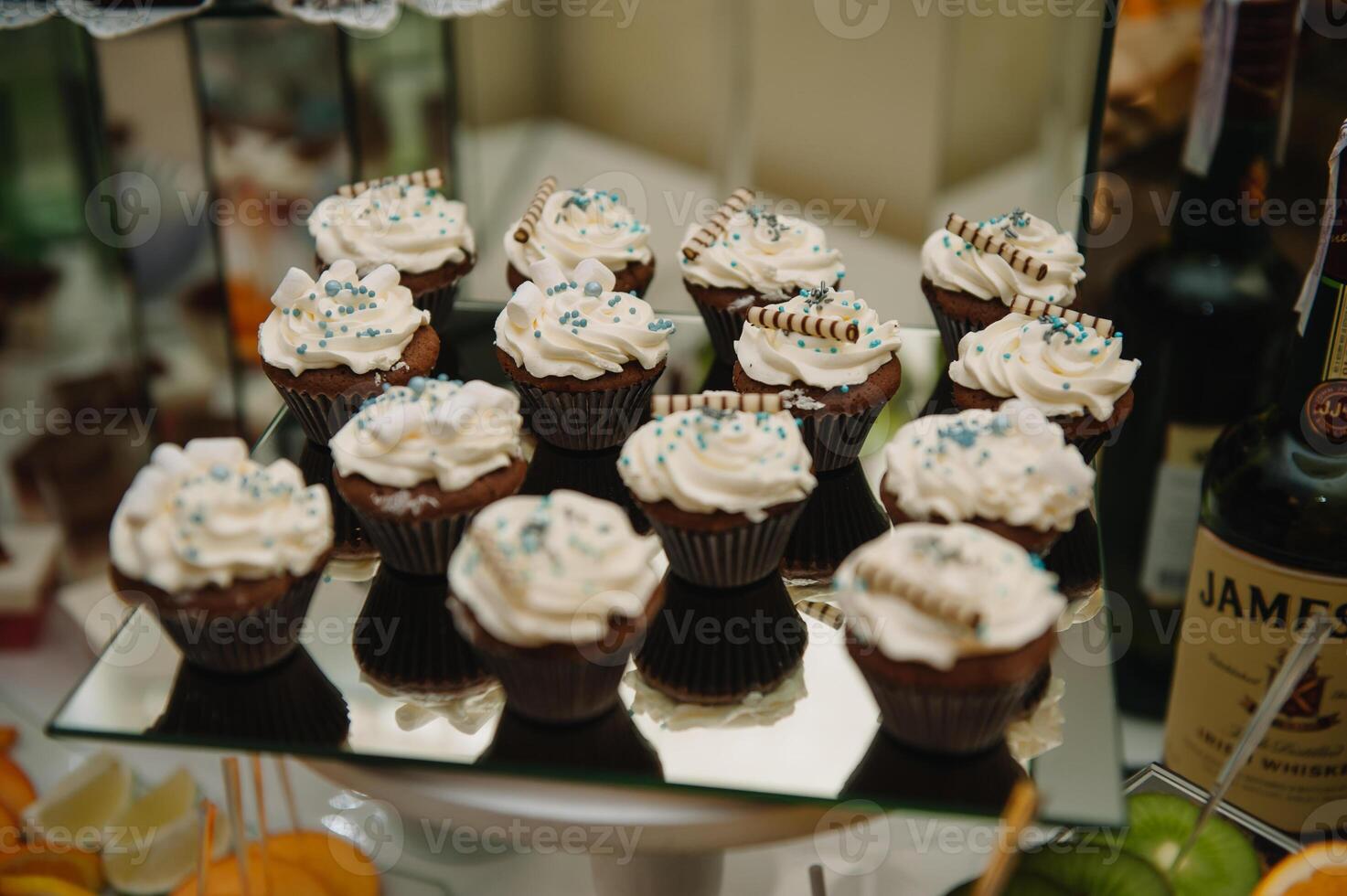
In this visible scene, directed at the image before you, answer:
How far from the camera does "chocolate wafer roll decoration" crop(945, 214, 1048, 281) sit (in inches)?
82.9

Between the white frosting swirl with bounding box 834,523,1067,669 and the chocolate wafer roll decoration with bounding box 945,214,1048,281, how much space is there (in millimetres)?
773

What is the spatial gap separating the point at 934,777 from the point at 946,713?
80mm

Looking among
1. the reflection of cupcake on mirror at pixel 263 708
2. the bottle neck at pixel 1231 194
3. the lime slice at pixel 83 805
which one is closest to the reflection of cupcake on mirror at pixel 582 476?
the reflection of cupcake on mirror at pixel 263 708

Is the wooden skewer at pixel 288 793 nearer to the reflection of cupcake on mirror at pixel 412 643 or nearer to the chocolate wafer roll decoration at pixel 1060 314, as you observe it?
the reflection of cupcake on mirror at pixel 412 643

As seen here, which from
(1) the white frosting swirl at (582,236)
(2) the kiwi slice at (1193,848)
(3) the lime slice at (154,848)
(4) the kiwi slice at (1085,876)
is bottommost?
(3) the lime slice at (154,848)

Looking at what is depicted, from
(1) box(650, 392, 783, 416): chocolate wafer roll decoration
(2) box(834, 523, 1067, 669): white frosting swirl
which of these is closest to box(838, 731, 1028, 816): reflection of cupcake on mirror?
(2) box(834, 523, 1067, 669): white frosting swirl

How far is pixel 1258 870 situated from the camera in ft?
5.52

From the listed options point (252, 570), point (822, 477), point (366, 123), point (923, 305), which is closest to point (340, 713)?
point (252, 570)

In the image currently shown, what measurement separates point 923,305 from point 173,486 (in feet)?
7.69

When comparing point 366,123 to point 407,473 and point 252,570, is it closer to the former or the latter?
point 407,473

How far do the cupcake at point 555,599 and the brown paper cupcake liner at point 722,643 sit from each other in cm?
10

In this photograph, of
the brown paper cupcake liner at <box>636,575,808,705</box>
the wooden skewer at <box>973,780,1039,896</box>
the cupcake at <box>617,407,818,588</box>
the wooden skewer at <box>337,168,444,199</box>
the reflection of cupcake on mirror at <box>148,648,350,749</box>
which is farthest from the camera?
the wooden skewer at <box>337,168,444,199</box>

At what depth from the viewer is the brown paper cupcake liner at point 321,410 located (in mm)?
1994

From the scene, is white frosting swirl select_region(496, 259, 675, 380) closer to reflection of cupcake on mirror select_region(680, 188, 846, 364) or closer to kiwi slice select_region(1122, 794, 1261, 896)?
reflection of cupcake on mirror select_region(680, 188, 846, 364)
